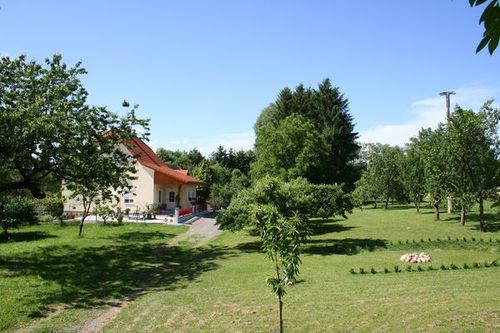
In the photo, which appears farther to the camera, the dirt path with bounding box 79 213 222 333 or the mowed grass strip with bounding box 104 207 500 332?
the dirt path with bounding box 79 213 222 333

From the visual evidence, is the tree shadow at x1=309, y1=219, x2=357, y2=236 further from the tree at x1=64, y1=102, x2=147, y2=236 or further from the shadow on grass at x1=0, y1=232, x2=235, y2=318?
the tree at x1=64, y1=102, x2=147, y2=236

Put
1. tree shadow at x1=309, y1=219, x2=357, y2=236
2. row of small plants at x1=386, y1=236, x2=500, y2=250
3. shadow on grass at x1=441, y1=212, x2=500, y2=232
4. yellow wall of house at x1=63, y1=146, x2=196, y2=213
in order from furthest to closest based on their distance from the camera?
yellow wall of house at x1=63, y1=146, x2=196, y2=213
tree shadow at x1=309, y1=219, x2=357, y2=236
shadow on grass at x1=441, y1=212, x2=500, y2=232
row of small plants at x1=386, y1=236, x2=500, y2=250

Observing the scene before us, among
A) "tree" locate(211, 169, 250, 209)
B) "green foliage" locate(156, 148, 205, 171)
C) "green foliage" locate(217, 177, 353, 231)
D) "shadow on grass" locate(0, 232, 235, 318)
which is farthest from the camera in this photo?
"green foliage" locate(156, 148, 205, 171)

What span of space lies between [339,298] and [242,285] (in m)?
4.08

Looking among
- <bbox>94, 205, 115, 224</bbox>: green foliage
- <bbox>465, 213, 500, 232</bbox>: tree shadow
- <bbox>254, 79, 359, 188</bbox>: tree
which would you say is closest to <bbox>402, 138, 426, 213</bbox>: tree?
<bbox>465, 213, 500, 232</bbox>: tree shadow

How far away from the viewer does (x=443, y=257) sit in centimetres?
2022

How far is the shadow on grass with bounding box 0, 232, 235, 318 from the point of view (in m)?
15.1

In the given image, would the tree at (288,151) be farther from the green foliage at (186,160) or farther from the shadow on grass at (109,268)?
the green foliage at (186,160)

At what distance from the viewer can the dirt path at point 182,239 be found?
11637 mm

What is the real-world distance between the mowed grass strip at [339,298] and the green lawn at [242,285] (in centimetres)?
3

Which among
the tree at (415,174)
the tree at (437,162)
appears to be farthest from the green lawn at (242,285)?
the tree at (415,174)

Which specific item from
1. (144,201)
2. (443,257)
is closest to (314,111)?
(144,201)

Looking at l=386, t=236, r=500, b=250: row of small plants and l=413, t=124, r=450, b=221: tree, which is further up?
l=413, t=124, r=450, b=221: tree

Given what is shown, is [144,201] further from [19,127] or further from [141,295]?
[141,295]
